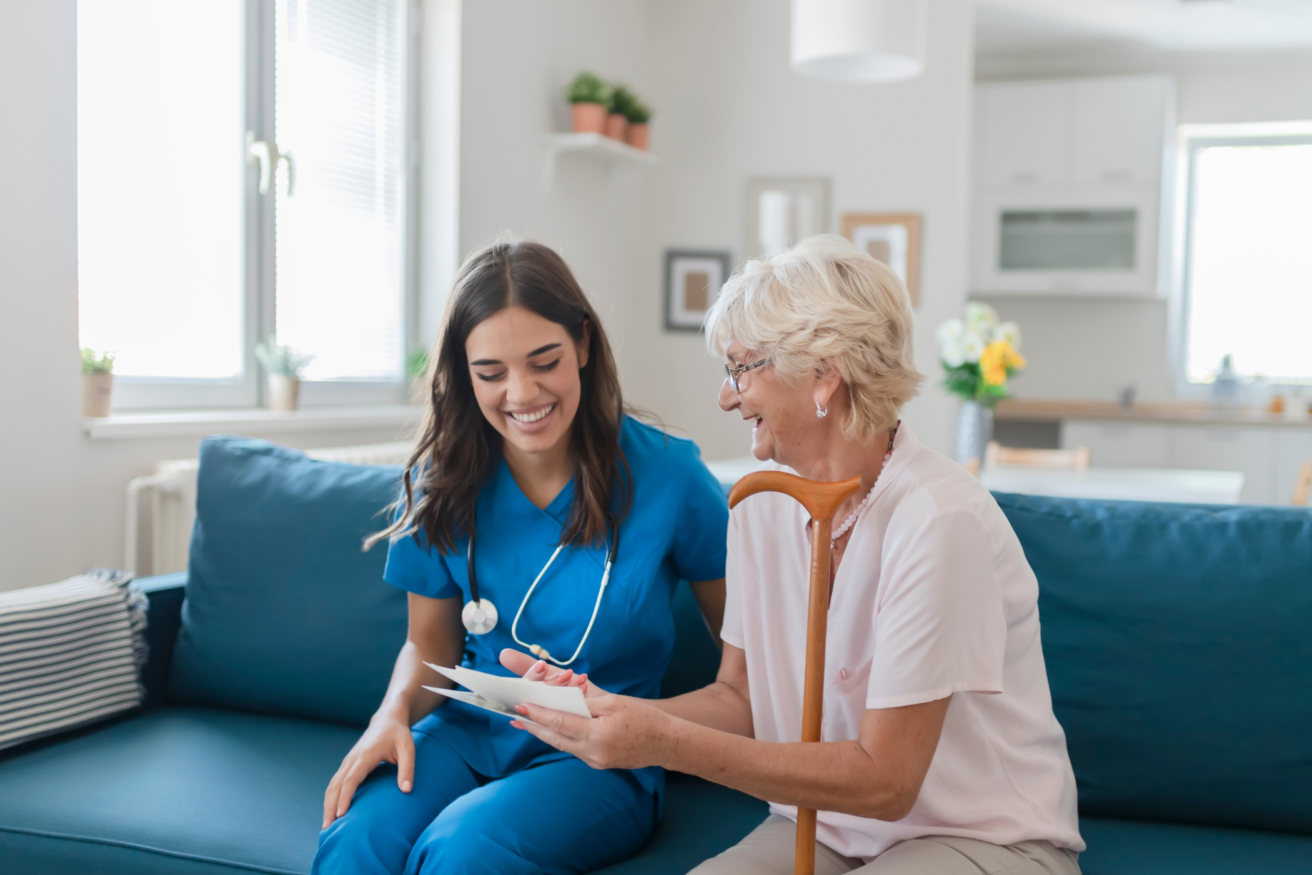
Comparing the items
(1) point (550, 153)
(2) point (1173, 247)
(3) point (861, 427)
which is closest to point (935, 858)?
(3) point (861, 427)

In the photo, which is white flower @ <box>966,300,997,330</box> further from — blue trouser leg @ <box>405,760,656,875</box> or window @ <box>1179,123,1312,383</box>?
window @ <box>1179,123,1312,383</box>

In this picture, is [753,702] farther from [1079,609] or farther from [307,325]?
[307,325]

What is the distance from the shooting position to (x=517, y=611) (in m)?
1.52

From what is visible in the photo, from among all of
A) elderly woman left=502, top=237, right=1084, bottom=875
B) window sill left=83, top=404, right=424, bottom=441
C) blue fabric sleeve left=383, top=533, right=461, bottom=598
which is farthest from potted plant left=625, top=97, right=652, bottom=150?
elderly woman left=502, top=237, right=1084, bottom=875

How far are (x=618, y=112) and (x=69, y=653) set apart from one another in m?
3.28

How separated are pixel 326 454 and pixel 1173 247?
5.06 metres

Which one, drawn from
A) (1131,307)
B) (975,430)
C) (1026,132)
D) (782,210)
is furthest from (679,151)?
(1131,307)

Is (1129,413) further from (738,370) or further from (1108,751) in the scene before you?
(738,370)

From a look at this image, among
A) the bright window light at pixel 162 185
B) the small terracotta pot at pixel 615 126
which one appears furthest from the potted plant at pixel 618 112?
the bright window light at pixel 162 185

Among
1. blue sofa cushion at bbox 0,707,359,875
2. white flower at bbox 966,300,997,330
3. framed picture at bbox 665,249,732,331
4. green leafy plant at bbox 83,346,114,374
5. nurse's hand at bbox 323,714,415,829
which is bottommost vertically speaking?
blue sofa cushion at bbox 0,707,359,875

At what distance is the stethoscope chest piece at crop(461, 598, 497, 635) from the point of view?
59.3 inches

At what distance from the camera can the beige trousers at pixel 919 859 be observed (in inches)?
43.9

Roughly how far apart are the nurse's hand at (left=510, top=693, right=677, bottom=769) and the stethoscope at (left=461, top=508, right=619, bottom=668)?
37cm

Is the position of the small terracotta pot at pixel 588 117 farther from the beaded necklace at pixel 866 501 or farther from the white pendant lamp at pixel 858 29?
the beaded necklace at pixel 866 501
